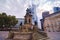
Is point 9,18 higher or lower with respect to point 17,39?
higher

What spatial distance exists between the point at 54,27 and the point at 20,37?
89.9 ft

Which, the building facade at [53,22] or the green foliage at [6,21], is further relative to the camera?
the building facade at [53,22]

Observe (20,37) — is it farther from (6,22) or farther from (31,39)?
(6,22)

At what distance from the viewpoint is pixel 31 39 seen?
11.6 m

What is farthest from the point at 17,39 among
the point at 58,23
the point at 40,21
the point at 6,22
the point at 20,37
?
the point at 40,21

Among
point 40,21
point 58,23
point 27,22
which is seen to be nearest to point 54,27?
point 58,23

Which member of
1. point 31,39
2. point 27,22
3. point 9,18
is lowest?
point 31,39

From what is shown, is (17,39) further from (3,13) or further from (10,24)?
(3,13)

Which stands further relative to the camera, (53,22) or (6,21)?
(53,22)

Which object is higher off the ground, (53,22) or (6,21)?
(53,22)

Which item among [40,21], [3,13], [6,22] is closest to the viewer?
[6,22]

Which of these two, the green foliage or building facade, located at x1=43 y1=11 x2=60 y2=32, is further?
building facade, located at x1=43 y1=11 x2=60 y2=32

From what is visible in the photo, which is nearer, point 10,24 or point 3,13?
point 10,24

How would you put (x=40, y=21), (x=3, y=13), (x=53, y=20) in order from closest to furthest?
(x=3, y=13) < (x=53, y=20) < (x=40, y=21)
